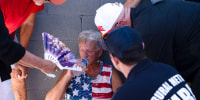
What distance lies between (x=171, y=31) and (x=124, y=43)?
0.53 meters

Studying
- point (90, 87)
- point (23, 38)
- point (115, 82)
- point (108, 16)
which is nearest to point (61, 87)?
point (90, 87)

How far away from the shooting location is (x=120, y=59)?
1.35m

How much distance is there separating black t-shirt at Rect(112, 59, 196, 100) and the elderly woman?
3.80ft

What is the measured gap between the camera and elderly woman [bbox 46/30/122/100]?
2.39 metres

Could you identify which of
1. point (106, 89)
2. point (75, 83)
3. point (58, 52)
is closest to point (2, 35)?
point (58, 52)

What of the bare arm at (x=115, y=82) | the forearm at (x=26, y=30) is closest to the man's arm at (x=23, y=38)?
the forearm at (x=26, y=30)

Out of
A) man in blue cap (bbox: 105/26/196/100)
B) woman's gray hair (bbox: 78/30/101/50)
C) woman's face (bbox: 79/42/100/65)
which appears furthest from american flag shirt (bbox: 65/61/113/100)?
man in blue cap (bbox: 105/26/196/100)

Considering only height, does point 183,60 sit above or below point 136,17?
below

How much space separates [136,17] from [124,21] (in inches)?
4.3

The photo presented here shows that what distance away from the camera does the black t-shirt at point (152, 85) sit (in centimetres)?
120

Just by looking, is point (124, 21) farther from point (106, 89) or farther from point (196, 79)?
point (106, 89)

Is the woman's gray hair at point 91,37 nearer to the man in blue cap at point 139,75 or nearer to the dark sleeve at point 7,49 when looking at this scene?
the dark sleeve at point 7,49

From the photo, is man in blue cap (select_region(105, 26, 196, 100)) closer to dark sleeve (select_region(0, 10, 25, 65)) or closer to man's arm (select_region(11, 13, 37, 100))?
dark sleeve (select_region(0, 10, 25, 65))

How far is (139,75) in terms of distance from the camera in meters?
1.27
